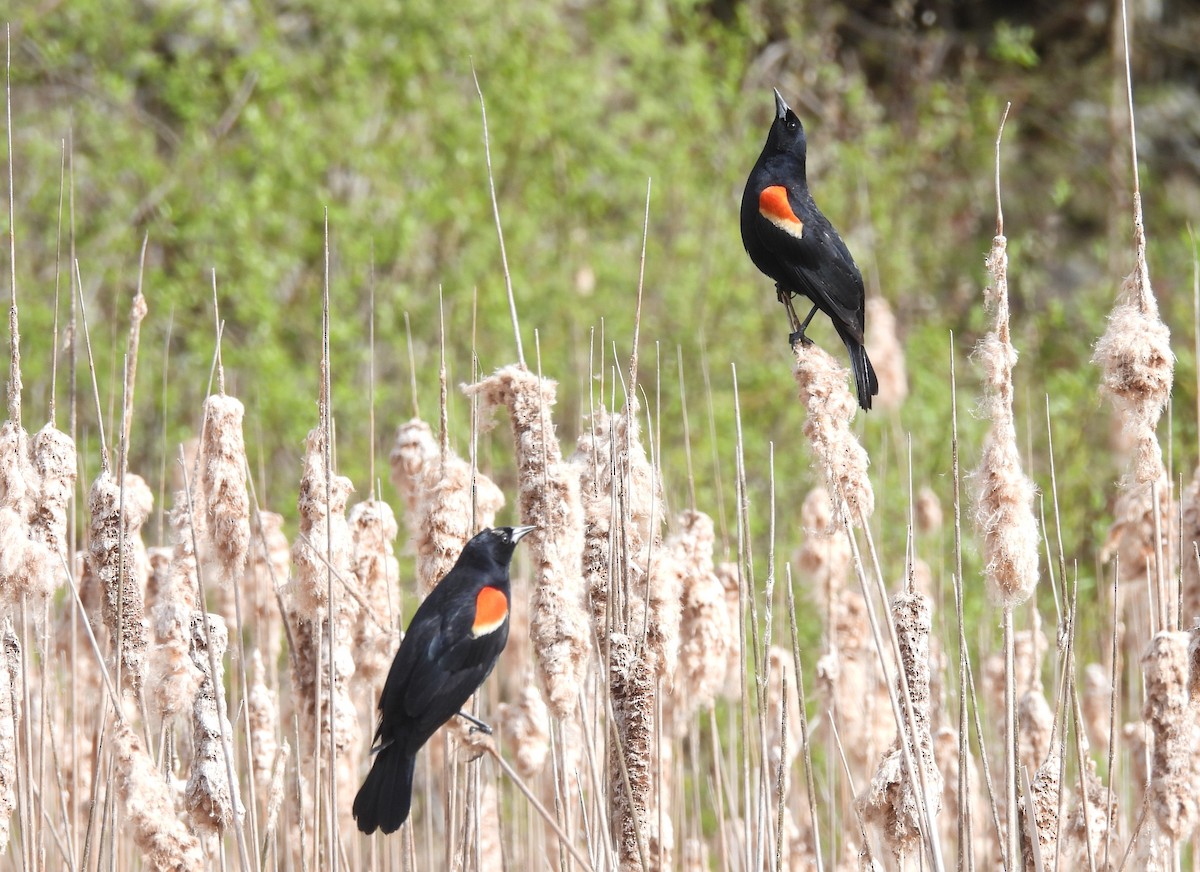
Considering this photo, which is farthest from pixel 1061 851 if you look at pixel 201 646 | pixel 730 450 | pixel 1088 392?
pixel 1088 392

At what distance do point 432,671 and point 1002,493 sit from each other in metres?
1.03

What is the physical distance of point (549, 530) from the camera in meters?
2.52

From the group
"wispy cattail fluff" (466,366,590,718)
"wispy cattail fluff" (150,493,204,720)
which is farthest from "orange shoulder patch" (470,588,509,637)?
"wispy cattail fluff" (150,493,204,720)

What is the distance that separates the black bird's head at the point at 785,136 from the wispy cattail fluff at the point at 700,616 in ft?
3.13

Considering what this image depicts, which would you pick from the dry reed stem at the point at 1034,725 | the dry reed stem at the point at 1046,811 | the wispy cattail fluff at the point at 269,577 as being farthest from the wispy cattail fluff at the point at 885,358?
the dry reed stem at the point at 1046,811

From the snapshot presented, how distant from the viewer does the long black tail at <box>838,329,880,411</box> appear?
301cm

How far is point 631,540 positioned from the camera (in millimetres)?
2676

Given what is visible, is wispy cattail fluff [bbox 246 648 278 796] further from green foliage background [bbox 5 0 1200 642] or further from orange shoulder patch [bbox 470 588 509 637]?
green foliage background [bbox 5 0 1200 642]

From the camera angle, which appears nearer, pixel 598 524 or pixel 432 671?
pixel 432 671

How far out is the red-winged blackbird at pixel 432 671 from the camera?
2.41m

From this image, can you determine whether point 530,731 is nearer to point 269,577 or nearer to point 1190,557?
point 269,577

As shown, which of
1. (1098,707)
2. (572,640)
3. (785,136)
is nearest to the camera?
(572,640)

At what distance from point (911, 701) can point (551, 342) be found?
19.5 ft

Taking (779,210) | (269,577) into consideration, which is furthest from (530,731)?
(779,210)
